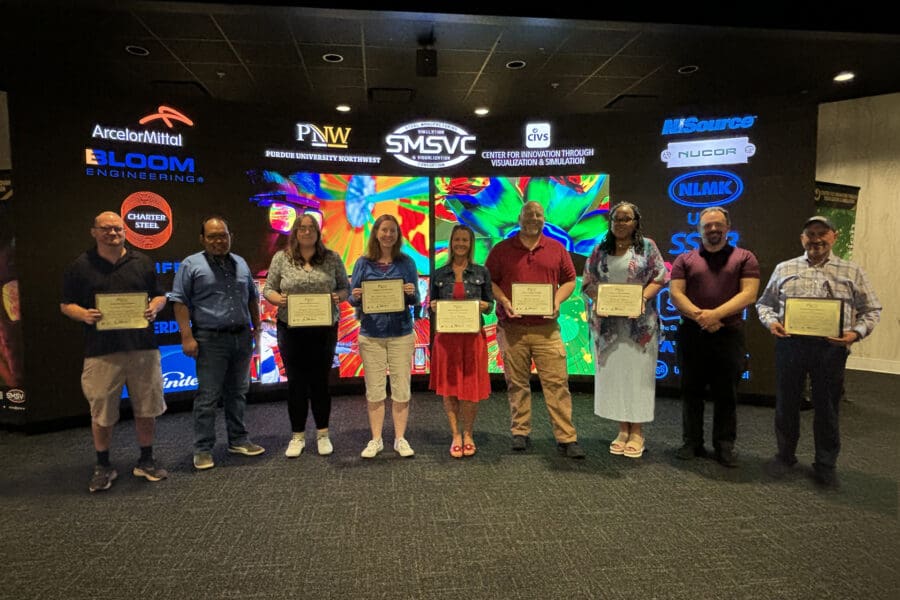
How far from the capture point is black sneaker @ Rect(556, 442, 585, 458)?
341 centimetres

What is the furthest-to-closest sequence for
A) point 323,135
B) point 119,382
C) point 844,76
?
point 844,76
point 323,135
point 119,382

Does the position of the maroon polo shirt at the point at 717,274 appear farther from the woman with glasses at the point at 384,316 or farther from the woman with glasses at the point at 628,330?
the woman with glasses at the point at 384,316

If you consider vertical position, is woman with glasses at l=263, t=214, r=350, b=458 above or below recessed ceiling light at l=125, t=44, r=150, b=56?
below

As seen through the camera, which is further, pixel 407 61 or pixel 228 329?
pixel 407 61

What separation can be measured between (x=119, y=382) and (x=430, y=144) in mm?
3627

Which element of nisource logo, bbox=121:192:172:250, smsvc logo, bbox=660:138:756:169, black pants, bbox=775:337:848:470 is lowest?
black pants, bbox=775:337:848:470

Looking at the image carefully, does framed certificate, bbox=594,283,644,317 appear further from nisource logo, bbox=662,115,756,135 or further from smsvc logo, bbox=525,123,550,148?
nisource logo, bbox=662,115,756,135

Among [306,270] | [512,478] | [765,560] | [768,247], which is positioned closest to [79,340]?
[306,270]

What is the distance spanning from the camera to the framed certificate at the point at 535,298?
3307 millimetres

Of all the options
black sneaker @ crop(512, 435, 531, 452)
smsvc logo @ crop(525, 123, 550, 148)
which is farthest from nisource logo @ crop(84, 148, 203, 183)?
black sneaker @ crop(512, 435, 531, 452)

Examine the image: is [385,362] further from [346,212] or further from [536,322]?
[346,212]

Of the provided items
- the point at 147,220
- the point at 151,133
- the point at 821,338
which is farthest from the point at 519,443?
the point at 151,133

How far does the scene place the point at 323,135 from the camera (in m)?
5.03

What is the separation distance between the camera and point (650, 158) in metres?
5.02
